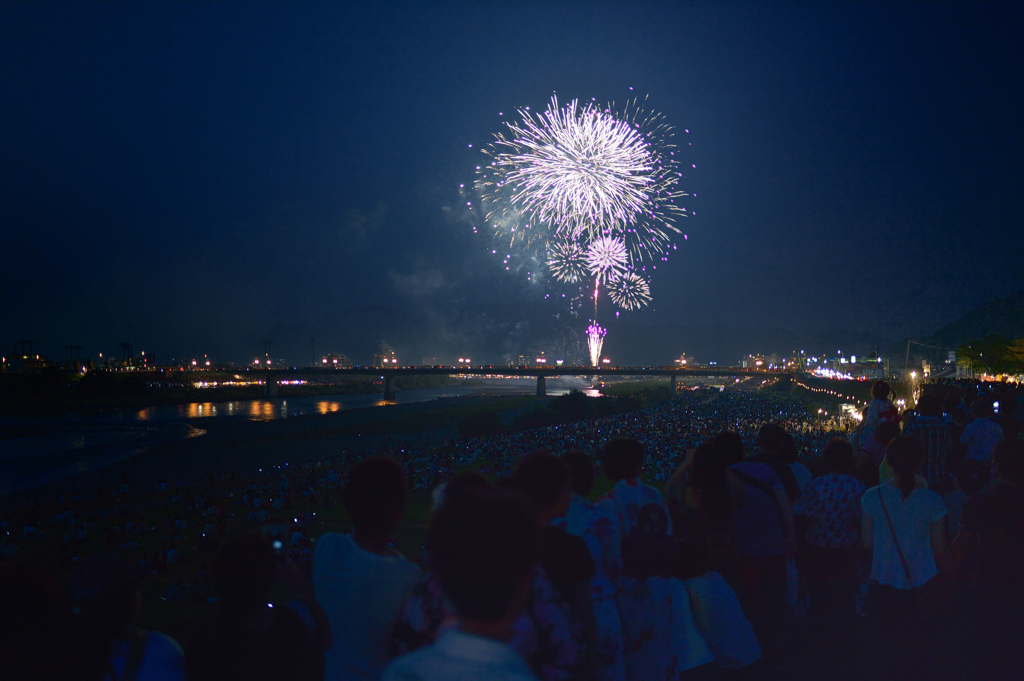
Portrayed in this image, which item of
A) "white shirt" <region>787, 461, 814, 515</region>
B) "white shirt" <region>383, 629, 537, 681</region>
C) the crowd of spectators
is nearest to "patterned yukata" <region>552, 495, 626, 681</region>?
the crowd of spectators

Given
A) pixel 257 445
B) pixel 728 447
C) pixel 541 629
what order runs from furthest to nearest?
1. pixel 257 445
2. pixel 728 447
3. pixel 541 629

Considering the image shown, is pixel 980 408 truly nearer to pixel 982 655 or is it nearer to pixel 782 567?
pixel 982 655

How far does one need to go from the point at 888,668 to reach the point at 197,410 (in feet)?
278

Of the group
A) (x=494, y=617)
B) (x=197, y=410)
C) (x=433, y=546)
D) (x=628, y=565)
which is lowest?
(x=197, y=410)

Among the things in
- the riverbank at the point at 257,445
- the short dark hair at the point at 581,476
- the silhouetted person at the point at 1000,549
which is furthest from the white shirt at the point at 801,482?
the riverbank at the point at 257,445

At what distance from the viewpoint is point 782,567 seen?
428cm

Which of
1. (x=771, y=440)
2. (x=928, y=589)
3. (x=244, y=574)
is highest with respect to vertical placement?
(x=771, y=440)

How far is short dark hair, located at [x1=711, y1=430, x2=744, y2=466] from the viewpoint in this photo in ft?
13.1

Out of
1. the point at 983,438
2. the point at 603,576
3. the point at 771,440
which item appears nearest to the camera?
the point at 603,576

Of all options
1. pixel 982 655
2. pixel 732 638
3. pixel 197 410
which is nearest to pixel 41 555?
pixel 732 638

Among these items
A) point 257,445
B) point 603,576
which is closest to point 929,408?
point 603,576

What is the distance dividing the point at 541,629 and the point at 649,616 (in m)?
1.33

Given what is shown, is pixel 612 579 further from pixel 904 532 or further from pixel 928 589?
pixel 928 589

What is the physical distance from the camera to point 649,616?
3168 mm
